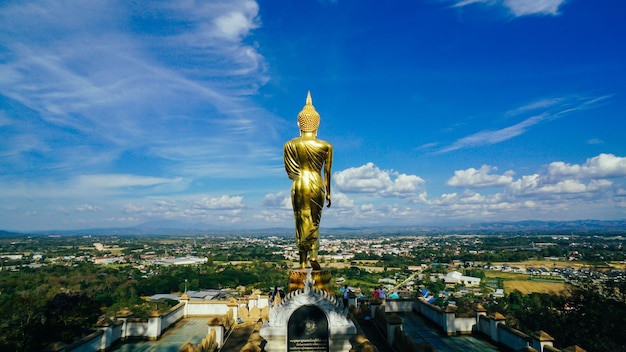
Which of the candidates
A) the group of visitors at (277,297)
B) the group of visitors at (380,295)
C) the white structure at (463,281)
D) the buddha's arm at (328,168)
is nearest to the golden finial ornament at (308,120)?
the buddha's arm at (328,168)

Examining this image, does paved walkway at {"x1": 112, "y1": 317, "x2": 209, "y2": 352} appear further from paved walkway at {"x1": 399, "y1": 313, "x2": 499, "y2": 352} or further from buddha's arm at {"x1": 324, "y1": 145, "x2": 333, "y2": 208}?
paved walkway at {"x1": 399, "y1": 313, "x2": 499, "y2": 352}

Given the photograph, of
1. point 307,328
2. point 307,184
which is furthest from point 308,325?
point 307,184

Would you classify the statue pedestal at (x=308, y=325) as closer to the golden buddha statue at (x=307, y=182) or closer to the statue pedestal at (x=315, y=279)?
the statue pedestal at (x=315, y=279)

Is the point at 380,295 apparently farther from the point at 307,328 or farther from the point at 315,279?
the point at 307,328

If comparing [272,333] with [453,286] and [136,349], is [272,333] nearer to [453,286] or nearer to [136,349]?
[136,349]

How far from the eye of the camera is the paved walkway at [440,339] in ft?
42.8

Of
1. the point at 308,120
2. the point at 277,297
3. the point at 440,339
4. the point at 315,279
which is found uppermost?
→ the point at 308,120

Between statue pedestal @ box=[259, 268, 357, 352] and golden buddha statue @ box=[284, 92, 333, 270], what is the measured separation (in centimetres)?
273

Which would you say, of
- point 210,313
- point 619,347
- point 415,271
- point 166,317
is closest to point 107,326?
point 166,317

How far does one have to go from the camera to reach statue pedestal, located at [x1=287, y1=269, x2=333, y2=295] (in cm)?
1322

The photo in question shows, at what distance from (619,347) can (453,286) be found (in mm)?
64890

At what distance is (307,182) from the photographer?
14.6 m

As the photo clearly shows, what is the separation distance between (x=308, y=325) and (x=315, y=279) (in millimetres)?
1722

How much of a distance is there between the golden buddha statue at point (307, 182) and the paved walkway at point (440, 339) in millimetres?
4665
